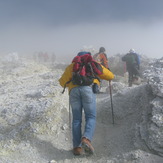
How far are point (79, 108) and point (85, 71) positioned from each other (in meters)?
0.84

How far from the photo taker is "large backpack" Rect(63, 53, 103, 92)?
16.7 ft

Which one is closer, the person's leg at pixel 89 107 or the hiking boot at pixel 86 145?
the hiking boot at pixel 86 145

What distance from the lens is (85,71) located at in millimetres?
5199

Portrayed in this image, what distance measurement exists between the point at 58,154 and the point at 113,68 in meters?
14.3

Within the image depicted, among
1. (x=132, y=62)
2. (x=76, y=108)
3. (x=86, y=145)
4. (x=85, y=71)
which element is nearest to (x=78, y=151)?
(x=86, y=145)

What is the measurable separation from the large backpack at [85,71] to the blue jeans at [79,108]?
16 centimetres

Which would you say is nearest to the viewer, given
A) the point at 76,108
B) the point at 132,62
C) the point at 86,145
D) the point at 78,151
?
the point at 86,145

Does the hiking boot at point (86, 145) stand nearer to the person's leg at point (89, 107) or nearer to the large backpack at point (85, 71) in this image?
the person's leg at point (89, 107)

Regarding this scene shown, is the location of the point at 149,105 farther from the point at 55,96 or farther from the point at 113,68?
the point at 113,68

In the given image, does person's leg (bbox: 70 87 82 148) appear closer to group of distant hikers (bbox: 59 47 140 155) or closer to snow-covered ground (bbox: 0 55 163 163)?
group of distant hikers (bbox: 59 47 140 155)

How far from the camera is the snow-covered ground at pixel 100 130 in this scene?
470 centimetres

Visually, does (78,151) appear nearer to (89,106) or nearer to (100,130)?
(89,106)

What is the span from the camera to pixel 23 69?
786 inches

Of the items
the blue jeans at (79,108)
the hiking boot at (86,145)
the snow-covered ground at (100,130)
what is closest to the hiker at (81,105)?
the blue jeans at (79,108)
